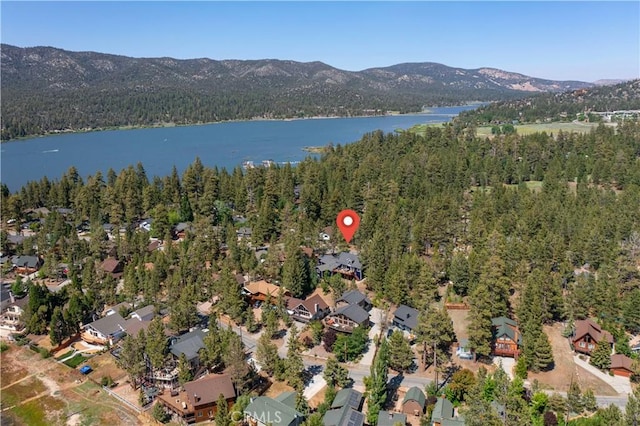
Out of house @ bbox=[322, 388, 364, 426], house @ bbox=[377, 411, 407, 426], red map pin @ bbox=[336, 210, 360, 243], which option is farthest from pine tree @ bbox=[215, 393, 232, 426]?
red map pin @ bbox=[336, 210, 360, 243]

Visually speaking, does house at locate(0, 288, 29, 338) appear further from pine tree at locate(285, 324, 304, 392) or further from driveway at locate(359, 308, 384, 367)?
driveway at locate(359, 308, 384, 367)

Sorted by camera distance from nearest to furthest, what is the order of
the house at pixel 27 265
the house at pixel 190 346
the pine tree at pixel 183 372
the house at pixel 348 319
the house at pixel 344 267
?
the pine tree at pixel 183 372 < the house at pixel 190 346 < the house at pixel 348 319 < the house at pixel 344 267 < the house at pixel 27 265

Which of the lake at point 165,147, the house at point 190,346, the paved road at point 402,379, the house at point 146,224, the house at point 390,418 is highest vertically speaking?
the lake at point 165,147

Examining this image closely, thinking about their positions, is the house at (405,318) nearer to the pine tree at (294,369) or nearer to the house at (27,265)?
the pine tree at (294,369)

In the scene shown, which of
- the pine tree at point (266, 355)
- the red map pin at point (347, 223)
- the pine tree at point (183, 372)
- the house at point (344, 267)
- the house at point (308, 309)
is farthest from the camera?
the red map pin at point (347, 223)

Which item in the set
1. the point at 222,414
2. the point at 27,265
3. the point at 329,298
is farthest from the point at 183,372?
the point at 27,265

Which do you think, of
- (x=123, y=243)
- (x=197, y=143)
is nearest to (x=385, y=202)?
(x=123, y=243)

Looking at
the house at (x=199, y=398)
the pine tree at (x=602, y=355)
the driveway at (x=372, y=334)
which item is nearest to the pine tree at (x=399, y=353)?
the driveway at (x=372, y=334)
